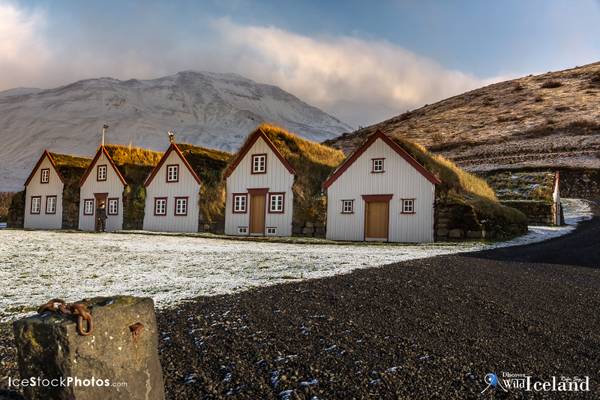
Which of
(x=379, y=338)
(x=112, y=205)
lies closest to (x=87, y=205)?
(x=112, y=205)

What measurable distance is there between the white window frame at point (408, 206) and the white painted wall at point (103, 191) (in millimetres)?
21693

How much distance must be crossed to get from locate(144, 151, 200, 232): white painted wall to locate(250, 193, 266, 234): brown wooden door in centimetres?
446

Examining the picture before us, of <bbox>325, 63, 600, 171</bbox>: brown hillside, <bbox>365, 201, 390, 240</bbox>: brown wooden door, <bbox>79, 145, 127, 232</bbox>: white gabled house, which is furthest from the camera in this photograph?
<bbox>325, 63, 600, 171</bbox>: brown hillside

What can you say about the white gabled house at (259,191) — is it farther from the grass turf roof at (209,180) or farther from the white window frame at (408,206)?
the white window frame at (408,206)

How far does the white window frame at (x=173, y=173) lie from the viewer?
3428 centimetres

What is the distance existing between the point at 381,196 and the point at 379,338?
20509mm

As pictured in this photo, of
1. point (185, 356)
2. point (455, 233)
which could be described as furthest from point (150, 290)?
point (455, 233)

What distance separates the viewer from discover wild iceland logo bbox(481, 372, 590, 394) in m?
4.76

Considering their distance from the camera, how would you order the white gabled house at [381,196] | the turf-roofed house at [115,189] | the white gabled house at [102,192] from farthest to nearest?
the white gabled house at [102,192], the turf-roofed house at [115,189], the white gabled house at [381,196]

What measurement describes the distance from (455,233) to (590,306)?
1597 cm

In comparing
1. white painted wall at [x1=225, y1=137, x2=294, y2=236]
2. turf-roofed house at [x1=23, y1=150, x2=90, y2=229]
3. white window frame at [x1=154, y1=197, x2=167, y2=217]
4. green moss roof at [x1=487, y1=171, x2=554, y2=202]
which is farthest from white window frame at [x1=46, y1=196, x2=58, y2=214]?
green moss roof at [x1=487, y1=171, x2=554, y2=202]

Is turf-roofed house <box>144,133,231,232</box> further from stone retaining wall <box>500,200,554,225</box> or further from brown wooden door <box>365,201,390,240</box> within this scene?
stone retaining wall <box>500,200,554,225</box>

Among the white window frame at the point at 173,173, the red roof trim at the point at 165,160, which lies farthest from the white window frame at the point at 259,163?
the white window frame at the point at 173,173

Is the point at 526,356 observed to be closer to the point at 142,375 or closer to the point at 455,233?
the point at 142,375
